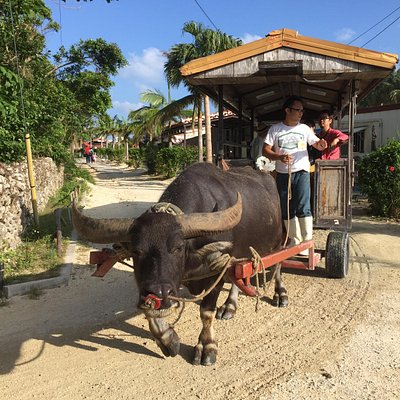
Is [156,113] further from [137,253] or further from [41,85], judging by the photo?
[137,253]

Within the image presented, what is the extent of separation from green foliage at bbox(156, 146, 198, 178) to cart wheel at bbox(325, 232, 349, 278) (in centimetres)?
1617

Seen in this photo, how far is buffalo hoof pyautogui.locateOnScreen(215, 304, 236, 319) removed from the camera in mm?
4254

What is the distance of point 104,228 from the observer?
272cm

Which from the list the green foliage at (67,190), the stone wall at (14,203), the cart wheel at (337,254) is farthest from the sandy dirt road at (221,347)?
the green foliage at (67,190)

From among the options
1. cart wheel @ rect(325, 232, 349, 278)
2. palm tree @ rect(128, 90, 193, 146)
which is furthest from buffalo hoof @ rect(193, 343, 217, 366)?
palm tree @ rect(128, 90, 193, 146)

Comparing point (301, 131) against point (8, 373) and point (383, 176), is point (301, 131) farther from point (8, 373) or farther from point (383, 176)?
point (383, 176)

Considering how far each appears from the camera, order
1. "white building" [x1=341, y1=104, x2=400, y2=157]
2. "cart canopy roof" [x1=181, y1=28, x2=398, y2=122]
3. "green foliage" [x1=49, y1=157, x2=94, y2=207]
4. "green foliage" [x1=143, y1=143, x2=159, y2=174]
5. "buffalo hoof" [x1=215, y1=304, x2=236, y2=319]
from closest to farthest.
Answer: "buffalo hoof" [x1=215, y1=304, x2=236, y2=319] < "cart canopy roof" [x1=181, y1=28, x2=398, y2=122] < "green foliage" [x1=49, y1=157, x2=94, y2=207] < "white building" [x1=341, y1=104, x2=400, y2=157] < "green foliage" [x1=143, y1=143, x2=159, y2=174]

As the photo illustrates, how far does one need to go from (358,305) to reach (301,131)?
2.08m

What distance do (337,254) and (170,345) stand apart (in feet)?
9.28

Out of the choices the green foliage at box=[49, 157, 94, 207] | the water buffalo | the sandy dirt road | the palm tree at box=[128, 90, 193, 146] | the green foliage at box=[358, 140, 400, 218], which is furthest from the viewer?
the palm tree at box=[128, 90, 193, 146]

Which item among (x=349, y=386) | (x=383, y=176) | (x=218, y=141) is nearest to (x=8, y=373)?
(x=349, y=386)

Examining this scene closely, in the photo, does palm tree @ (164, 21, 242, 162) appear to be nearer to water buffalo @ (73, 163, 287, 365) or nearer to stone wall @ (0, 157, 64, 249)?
stone wall @ (0, 157, 64, 249)

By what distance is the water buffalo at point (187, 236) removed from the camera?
2.52 meters

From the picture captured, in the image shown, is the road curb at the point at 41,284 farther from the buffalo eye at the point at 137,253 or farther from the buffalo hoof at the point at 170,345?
the buffalo eye at the point at 137,253
